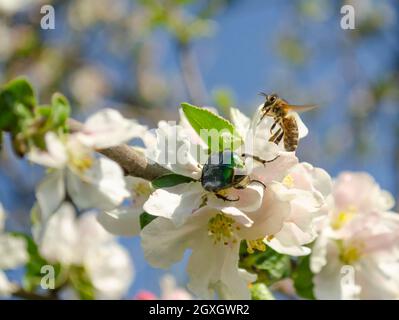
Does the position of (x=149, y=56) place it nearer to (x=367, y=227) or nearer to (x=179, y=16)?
(x=179, y=16)

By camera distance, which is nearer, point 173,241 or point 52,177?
point 173,241

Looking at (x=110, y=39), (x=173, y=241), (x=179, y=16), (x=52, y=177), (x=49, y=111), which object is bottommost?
(x=173, y=241)

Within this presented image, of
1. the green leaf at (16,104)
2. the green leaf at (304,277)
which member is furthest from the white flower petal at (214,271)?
the green leaf at (16,104)

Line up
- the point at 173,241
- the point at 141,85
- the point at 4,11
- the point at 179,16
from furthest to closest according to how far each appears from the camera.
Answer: the point at 141,85
the point at 4,11
the point at 179,16
the point at 173,241

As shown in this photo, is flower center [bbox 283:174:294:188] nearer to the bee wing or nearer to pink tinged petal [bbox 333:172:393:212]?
the bee wing

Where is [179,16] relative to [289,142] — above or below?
A: above

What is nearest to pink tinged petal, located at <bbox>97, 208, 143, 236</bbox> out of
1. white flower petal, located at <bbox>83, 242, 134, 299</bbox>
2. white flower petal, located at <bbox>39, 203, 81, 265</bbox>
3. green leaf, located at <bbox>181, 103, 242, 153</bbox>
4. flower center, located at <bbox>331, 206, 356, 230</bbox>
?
white flower petal, located at <bbox>39, 203, 81, 265</bbox>
